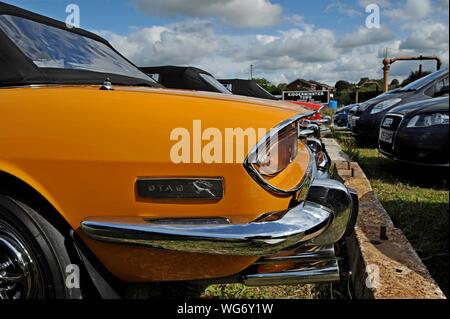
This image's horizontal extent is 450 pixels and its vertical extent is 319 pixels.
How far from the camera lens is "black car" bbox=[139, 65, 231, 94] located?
5.36 m

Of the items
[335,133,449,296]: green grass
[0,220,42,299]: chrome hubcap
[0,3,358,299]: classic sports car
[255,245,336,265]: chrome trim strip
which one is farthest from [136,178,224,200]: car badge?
[335,133,449,296]: green grass

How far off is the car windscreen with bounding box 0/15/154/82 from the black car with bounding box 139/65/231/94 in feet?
8.61

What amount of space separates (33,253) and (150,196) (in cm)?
60

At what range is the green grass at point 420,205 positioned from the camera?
8.55 ft

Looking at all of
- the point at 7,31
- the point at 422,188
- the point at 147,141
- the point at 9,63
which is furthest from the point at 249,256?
the point at 422,188

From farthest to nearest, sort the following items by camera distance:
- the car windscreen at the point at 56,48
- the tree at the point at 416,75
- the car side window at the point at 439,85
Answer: the tree at the point at 416,75 → the car windscreen at the point at 56,48 → the car side window at the point at 439,85

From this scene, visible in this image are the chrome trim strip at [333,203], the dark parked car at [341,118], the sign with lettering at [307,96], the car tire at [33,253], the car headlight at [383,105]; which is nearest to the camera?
the car tire at [33,253]

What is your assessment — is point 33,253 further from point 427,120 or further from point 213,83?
point 213,83

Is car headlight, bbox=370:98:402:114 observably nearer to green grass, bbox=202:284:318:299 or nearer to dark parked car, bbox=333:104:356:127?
dark parked car, bbox=333:104:356:127

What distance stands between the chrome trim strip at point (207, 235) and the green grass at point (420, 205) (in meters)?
1.27

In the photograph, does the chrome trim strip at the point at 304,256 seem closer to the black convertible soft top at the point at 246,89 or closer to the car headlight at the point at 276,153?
the car headlight at the point at 276,153

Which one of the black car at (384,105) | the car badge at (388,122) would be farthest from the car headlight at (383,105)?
the car badge at (388,122)

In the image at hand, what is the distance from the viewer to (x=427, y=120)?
362 cm

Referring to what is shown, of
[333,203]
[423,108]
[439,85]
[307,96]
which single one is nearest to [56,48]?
[333,203]
